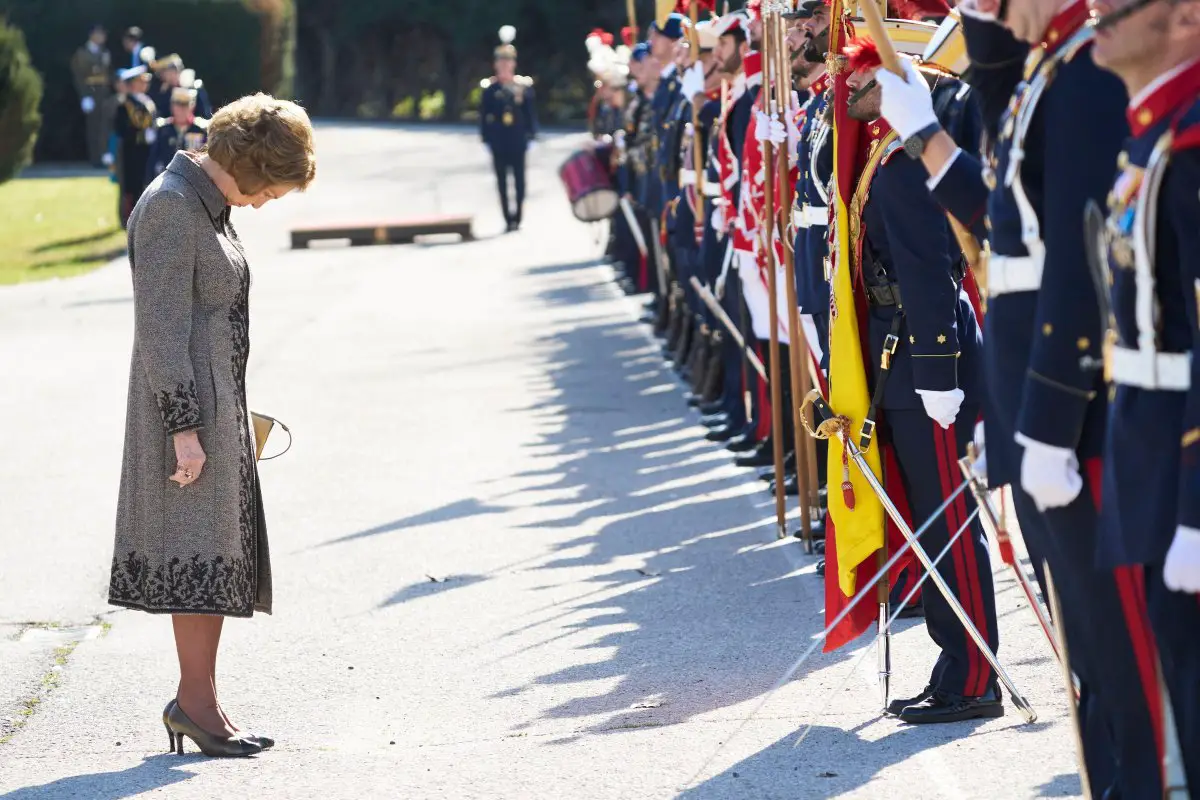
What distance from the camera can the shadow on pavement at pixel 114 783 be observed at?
499 cm

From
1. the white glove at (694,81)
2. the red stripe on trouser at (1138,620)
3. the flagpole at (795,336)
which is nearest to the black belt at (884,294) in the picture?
the flagpole at (795,336)

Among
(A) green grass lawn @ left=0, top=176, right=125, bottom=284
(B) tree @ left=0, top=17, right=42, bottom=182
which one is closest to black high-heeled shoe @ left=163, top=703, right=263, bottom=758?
(A) green grass lawn @ left=0, top=176, right=125, bottom=284

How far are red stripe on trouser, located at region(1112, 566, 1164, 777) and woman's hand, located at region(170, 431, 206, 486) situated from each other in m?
2.37

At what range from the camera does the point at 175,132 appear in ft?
69.8

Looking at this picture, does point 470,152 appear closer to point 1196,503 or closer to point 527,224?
point 527,224

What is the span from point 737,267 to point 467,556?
2.29 m

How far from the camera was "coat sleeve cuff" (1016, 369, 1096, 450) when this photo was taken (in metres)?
3.67

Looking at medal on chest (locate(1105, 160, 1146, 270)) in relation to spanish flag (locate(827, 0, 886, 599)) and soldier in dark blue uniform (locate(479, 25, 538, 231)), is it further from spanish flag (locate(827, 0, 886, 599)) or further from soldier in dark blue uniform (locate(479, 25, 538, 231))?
soldier in dark blue uniform (locate(479, 25, 538, 231))

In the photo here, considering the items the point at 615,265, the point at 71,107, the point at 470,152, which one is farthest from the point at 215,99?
the point at 615,265

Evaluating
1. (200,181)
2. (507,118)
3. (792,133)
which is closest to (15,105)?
(507,118)

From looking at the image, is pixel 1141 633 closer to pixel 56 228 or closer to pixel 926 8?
pixel 926 8

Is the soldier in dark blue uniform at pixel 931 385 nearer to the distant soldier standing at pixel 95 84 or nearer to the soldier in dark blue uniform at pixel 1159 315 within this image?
the soldier in dark blue uniform at pixel 1159 315

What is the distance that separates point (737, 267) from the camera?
9375 mm

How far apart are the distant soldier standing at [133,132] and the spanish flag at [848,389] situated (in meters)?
17.7
